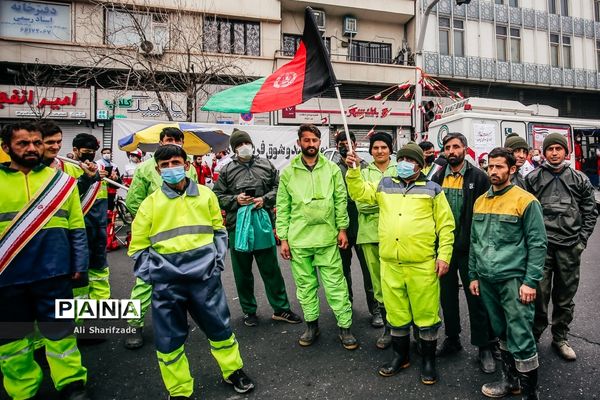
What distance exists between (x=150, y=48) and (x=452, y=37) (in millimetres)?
15545

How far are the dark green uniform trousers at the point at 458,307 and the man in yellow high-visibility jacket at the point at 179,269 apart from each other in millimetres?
1813

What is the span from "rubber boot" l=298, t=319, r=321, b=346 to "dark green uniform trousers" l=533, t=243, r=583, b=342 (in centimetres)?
200

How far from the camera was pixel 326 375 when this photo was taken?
9.84 feet

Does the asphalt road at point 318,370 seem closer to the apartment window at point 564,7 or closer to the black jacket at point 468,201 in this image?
the black jacket at point 468,201

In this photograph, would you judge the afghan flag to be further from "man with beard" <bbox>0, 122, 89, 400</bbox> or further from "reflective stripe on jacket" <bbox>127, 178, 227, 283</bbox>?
"man with beard" <bbox>0, 122, 89, 400</bbox>

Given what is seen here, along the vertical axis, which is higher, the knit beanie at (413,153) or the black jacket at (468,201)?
the knit beanie at (413,153)

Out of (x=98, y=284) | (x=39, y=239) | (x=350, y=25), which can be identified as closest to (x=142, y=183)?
(x=98, y=284)

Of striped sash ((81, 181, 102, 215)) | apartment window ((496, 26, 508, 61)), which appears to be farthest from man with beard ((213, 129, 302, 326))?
apartment window ((496, 26, 508, 61))

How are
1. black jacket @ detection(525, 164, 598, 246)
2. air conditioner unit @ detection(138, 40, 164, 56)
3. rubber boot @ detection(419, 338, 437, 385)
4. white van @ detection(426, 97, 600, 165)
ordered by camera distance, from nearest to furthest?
rubber boot @ detection(419, 338, 437, 385) < black jacket @ detection(525, 164, 598, 246) < white van @ detection(426, 97, 600, 165) < air conditioner unit @ detection(138, 40, 164, 56)

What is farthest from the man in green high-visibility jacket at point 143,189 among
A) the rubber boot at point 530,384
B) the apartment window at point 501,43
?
the apartment window at point 501,43

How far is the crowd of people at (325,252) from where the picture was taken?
2.57 meters

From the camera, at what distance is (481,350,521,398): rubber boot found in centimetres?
267

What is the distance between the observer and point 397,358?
301 centimetres

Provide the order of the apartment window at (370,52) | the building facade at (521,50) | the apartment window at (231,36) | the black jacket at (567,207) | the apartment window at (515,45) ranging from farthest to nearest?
A: the apartment window at (515,45), the building facade at (521,50), the apartment window at (370,52), the apartment window at (231,36), the black jacket at (567,207)
